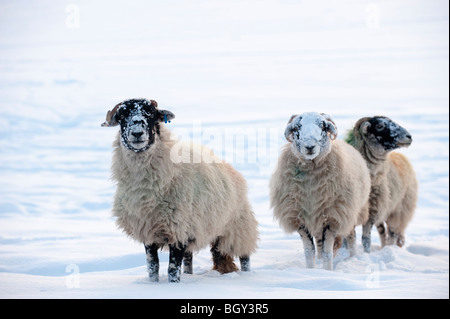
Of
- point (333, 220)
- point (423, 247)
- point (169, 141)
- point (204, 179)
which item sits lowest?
point (423, 247)

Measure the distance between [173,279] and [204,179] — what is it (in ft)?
4.10

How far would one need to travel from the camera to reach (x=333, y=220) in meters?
8.08

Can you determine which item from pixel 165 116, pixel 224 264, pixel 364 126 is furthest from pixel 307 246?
pixel 364 126

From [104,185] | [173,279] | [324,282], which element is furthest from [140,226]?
[104,185]

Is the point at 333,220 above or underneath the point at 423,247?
above

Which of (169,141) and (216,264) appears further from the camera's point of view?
(216,264)

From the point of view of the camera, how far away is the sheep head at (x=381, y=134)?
10578 mm

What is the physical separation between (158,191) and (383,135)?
5.51 metres

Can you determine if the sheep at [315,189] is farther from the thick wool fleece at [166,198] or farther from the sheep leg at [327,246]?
the thick wool fleece at [166,198]

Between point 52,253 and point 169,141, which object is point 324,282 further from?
point 52,253

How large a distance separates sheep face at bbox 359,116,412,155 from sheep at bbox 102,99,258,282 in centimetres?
442

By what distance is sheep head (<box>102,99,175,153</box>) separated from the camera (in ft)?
21.5

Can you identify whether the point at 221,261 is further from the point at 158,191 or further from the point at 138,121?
the point at 138,121

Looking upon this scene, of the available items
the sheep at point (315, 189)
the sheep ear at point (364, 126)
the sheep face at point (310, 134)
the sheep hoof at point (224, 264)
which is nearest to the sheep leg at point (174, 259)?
the sheep hoof at point (224, 264)
